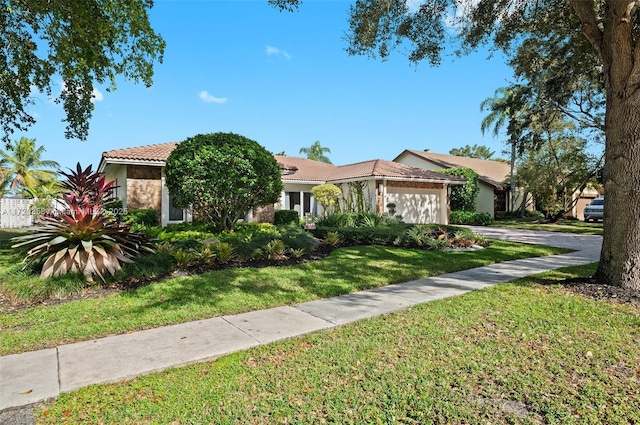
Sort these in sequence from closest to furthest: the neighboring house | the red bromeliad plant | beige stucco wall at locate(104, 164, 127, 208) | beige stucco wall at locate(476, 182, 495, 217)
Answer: the red bromeliad plant
beige stucco wall at locate(104, 164, 127, 208)
the neighboring house
beige stucco wall at locate(476, 182, 495, 217)

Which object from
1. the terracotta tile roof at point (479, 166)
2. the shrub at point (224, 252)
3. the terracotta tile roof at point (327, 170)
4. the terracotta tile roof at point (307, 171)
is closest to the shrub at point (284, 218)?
the terracotta tile roof at point (327, 170)

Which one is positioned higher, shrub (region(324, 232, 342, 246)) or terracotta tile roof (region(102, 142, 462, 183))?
terracotta tile roof (region(102, 142, 462, 183))

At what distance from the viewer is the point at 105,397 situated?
2969 mm

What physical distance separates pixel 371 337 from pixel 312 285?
2.73 meters

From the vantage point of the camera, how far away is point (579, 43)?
10422mm

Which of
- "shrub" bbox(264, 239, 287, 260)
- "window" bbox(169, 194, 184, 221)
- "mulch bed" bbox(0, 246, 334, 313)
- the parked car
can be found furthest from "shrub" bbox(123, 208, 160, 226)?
the parked car

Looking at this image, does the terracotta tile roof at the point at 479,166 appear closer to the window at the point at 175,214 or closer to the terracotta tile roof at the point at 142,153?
the window at the point at 175,214

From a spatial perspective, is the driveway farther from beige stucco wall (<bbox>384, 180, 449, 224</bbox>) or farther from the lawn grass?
beige stucco wall (<bbox>384, 180, 449, 224</bbox>)

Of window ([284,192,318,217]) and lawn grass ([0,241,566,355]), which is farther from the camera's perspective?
window ([284,192,318,217])

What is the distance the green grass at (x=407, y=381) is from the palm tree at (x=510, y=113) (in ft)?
71.4

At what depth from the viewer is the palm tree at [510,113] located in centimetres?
2273

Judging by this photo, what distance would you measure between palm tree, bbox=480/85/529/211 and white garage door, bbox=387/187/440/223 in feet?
25.6

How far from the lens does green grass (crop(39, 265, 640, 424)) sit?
2.68m

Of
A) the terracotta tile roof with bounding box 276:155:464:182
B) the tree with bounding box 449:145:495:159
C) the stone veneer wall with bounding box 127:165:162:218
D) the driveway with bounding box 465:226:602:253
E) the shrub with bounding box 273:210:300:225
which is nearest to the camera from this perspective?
the driveway with bounding box 465:226:602:253
